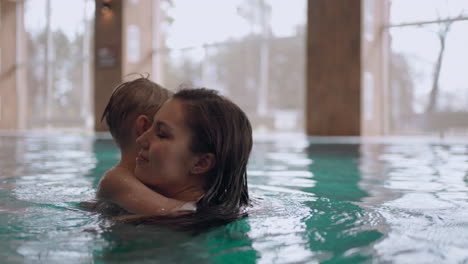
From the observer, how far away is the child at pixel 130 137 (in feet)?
5.50

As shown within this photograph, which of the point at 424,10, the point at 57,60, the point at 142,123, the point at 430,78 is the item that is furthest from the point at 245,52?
the point at 142,123

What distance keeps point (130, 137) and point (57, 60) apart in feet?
46.0

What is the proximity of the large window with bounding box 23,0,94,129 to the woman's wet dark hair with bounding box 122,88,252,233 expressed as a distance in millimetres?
13420

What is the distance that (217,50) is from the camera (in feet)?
41.1

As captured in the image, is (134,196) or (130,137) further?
(130,137)

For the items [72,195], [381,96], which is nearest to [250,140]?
[72,195]

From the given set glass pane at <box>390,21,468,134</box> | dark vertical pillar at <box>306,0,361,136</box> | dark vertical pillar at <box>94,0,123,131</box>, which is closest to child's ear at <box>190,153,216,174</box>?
dark vertical pillar at <box>306,0,361,136</box>

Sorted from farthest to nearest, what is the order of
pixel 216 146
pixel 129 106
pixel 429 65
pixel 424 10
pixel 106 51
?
pixel 106 51 → pixel 429 65 → pixel 424 10 → pixel 129 106 → pixel 216 146

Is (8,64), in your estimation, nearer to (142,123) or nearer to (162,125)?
(142,123)

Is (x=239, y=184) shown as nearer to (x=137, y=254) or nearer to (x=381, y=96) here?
(x=137, y=254)

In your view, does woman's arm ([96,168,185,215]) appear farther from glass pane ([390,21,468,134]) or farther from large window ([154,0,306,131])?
large window ([154,0,306,131])

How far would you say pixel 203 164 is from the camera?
5.47ft

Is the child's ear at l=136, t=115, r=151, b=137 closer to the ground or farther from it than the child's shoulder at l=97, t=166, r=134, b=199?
farther from it

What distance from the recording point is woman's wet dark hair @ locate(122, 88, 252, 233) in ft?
5.27
